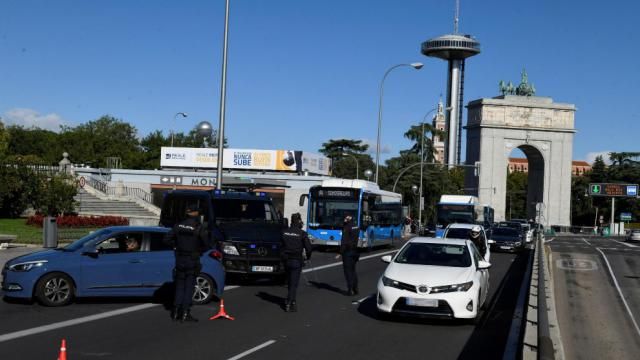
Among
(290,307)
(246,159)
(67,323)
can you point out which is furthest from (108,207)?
(67,323)

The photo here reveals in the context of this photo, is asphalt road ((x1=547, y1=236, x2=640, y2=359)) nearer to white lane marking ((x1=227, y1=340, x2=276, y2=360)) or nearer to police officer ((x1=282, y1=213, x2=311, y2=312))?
police officer ((x1=282, y1=213, x2=311, y2=312))

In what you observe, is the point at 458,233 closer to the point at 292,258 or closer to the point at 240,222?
the point at 240,222

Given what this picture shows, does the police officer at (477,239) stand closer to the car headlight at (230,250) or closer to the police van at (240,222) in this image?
the police van at (240,222)

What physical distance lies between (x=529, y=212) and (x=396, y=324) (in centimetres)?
9692

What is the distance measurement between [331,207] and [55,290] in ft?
67.3

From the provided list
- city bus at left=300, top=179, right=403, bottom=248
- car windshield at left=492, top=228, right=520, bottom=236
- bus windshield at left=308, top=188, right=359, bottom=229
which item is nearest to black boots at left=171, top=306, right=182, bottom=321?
city bus at left=300, top=179, right=403, bottom=248

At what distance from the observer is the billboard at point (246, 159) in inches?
3095

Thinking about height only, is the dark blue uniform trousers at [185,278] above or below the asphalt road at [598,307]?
above

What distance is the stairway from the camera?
51.6m

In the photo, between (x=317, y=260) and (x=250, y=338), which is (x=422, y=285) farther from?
(x=317, y=260)

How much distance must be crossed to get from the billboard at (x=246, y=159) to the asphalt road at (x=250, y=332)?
62498 millimetres

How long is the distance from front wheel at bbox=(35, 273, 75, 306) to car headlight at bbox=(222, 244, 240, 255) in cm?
451

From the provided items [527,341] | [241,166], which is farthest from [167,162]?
[527,341]

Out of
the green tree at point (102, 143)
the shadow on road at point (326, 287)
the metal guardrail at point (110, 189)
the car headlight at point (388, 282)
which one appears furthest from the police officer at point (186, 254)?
the green tree at point (102, 143)
